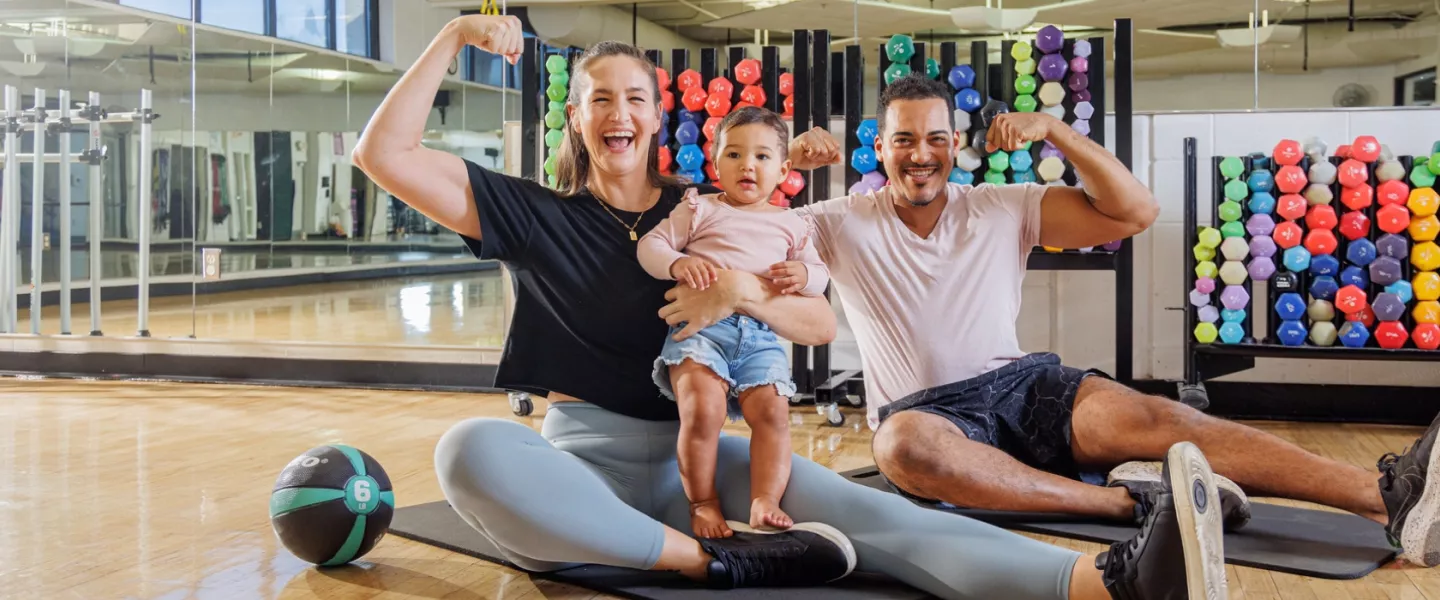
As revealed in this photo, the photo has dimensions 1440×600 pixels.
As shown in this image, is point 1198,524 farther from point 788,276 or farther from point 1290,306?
point 1290,306

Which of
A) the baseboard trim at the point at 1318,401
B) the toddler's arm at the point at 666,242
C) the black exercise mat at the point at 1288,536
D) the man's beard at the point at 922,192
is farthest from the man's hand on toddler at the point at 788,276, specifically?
the baseboard trim at the point at 1318,401

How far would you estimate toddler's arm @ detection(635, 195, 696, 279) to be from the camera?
211 cm

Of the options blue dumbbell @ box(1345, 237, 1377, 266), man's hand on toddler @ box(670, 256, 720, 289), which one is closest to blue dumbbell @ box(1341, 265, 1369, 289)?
blue dumbbell @ box(1345, 237, 1377, 266)

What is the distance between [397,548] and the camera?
2490 mm

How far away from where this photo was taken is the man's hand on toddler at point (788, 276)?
2.27 m

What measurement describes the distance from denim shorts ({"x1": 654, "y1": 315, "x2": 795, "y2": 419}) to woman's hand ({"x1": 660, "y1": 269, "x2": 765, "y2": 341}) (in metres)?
0.02

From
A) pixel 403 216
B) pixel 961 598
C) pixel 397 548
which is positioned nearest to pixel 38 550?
pixel 397 548

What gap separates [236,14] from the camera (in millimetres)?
6188

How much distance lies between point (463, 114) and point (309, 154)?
126cm

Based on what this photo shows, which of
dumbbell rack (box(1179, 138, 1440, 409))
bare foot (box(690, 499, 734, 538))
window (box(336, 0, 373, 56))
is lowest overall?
bare foot (box(690, 499, 734, 538))

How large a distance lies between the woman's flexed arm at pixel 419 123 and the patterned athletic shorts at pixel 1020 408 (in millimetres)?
1153

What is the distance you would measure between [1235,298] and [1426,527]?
216 centimetres

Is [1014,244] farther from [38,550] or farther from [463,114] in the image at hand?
[463,114]

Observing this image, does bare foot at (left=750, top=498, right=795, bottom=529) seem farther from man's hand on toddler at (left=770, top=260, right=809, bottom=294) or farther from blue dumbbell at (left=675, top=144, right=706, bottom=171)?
blue dumbbell at (left=675, top=144, right=706, bottom=171)
